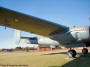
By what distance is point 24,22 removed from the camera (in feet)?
35.8

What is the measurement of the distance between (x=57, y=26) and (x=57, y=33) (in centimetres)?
100

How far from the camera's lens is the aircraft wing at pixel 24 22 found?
8630 mm

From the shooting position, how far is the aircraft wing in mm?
8630

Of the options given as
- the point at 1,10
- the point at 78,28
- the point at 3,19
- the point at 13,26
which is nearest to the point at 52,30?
the point at 78,28

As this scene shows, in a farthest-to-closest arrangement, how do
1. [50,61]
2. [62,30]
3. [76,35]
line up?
[62,30]
[76,35]
[50,61]

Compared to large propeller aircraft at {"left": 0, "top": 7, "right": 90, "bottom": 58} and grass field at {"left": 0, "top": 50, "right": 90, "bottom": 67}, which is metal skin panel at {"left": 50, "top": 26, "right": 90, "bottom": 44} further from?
grass field at {"left": 0, "top": 50, "right": 90, "bottom": 67}

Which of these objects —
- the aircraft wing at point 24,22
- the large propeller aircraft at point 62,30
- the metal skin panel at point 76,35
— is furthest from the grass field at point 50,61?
the aircraft wing at point 24,22

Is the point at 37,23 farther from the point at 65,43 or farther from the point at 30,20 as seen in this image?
the point at 65,43

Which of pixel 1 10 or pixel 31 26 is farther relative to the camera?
pixel 31 26

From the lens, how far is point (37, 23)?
11.4 meters

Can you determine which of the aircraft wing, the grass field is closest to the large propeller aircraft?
the aircraft wing

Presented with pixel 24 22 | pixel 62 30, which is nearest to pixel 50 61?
pixel 62 30

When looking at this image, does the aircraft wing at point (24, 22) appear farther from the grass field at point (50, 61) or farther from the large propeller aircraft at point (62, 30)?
the grass field at point (50, 61)

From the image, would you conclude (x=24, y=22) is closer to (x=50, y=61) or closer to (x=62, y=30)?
(x=62, y=30)
